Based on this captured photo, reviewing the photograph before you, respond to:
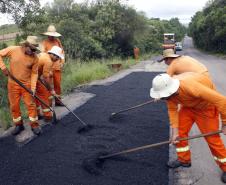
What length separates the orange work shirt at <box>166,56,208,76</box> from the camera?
3.85 metres

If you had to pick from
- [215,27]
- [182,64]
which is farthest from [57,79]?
[215,27]

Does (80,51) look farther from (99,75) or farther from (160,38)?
(160,38)

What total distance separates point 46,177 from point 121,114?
9.19 feet

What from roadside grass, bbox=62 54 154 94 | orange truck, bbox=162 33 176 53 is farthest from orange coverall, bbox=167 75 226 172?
orange truck, bbox=162 33 176 53

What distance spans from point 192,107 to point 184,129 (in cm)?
35

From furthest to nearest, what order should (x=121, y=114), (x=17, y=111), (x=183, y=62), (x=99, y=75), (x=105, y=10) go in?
(x=105, y=10)
(x=99, y=75)
(x=121, y=114)
(x=17, y=111)
(x=183, y=62)

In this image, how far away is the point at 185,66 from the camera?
408cm

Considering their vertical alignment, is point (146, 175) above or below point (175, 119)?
below

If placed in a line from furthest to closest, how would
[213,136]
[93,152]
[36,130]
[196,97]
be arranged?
[36,130] → [93,152] → [213,136] → [196,97]

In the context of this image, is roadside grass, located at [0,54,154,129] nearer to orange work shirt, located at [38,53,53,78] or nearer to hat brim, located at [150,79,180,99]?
orange work shirt, located at [38,53,53,78]

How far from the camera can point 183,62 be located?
415 cm

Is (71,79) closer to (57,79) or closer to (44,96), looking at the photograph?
(57,79)

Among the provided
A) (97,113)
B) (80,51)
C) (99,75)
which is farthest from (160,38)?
(97,113)

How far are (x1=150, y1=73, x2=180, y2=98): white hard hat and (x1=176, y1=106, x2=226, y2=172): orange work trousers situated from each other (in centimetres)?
57
